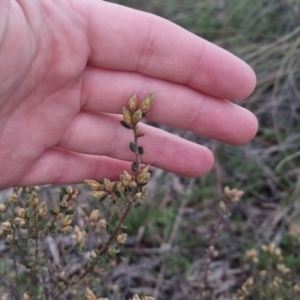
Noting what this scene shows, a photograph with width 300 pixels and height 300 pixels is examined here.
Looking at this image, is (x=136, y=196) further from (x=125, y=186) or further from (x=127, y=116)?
(x=127, y=116)

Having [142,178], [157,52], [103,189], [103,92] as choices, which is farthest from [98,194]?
[157,52]

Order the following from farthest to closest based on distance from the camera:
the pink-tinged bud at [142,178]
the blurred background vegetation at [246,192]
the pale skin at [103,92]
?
the blurred background vegetation at [246,192] < the pale skin at [103,92] < the pink-tinged bud at [142,178]

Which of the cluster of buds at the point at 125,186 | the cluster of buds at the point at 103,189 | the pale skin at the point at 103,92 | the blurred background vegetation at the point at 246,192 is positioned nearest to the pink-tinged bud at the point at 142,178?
the cluster of buds at the point at 125,186

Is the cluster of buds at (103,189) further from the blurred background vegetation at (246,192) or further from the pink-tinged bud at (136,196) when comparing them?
the blurred background vegetation at (246,192)

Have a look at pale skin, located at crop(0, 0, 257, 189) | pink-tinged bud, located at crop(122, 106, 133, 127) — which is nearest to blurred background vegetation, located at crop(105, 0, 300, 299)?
pale skin, located at crop(0, 0, 257, 189)

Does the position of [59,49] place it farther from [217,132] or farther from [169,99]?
[217,132]

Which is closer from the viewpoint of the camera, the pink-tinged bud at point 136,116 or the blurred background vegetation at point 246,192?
the pink-tinged bud at point 136,116

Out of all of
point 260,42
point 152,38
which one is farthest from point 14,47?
point 260,42
